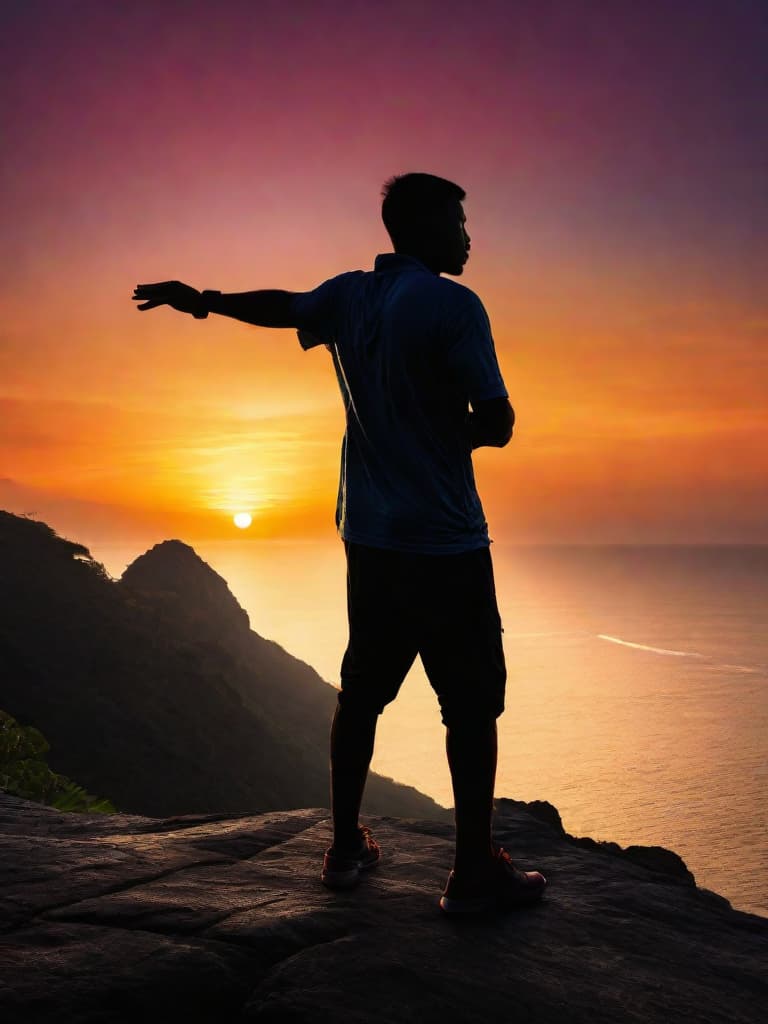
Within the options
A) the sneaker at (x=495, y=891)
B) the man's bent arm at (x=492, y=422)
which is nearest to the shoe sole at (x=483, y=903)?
the sneaker at (x=495, y=891)

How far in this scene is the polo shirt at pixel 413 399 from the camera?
3.20 metres

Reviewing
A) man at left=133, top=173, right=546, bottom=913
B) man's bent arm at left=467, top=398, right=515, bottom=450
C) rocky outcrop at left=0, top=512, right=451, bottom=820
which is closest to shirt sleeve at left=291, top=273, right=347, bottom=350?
man at left=133, top=173, right=546, bottom=913

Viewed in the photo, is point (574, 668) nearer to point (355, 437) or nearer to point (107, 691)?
point (107, 691)

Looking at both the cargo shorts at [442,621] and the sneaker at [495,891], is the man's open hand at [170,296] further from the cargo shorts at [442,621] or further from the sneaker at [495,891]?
the sneaker at [495,891]

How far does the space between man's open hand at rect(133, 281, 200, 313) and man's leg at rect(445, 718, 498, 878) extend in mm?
2365

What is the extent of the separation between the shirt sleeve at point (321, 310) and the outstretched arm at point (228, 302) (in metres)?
0.07

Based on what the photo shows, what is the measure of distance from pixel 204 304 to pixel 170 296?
19 centimetres

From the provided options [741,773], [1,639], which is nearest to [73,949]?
[1,639]

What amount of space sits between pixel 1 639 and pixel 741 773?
78.3m

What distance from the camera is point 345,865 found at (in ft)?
12.0

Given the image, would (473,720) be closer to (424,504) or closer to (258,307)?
(424,504)

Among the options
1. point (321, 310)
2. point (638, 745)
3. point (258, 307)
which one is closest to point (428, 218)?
point (321, 310)

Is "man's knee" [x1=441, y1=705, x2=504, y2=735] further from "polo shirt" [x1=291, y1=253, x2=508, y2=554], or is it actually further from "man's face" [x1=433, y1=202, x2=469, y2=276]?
"man's face" [x1=433, y1=202, x2=469, y2=276]

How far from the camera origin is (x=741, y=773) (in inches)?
3374
